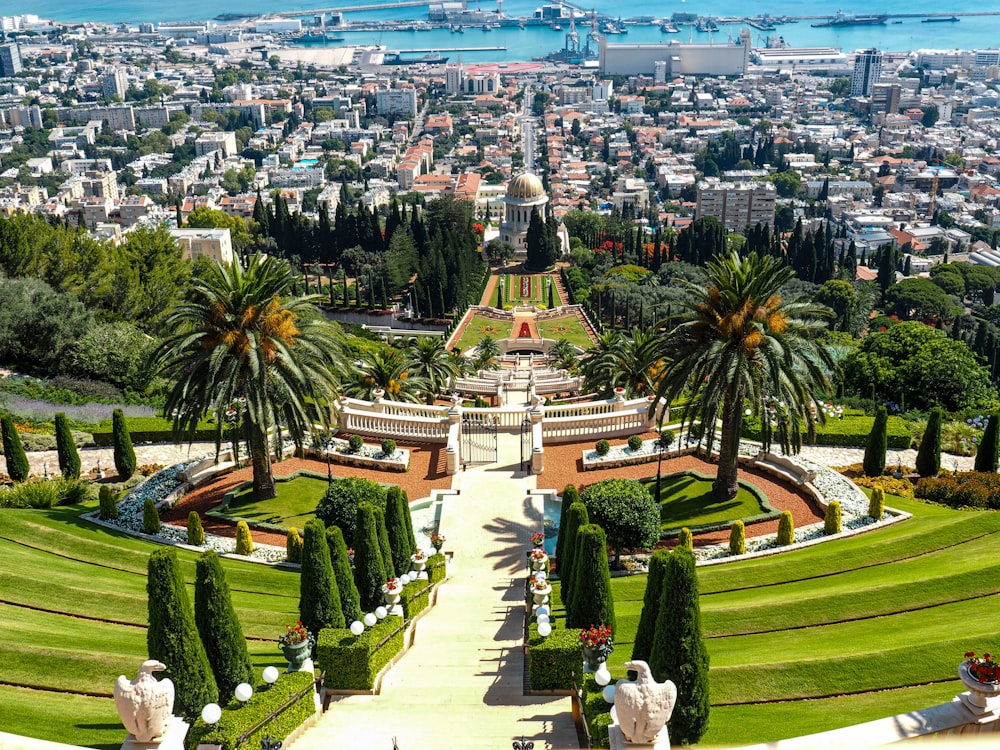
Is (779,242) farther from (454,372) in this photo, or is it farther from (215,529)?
(215,529)

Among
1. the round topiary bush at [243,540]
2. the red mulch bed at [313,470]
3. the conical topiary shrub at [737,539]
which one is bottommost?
the red mulch bed at [313,470]

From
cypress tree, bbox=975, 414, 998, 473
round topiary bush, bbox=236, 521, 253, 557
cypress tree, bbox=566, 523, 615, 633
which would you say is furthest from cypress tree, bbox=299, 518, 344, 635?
cypress tree, bbox=975, 414, 998, 473

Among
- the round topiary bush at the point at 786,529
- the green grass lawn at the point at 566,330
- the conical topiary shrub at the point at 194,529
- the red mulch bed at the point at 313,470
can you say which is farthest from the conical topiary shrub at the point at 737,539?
the green grass lawn at the point at 566,330

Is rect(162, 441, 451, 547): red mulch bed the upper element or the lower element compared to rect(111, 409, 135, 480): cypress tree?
lower

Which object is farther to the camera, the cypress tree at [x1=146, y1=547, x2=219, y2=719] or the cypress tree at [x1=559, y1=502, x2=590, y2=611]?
the cypress tree at [x1=559, y1=502, x2=590, y2=611]

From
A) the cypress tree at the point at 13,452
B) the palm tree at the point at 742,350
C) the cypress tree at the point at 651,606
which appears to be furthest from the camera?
the cypress tree at the point at 13,452

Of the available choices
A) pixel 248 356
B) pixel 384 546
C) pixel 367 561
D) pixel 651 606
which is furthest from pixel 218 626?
pixel 248 356

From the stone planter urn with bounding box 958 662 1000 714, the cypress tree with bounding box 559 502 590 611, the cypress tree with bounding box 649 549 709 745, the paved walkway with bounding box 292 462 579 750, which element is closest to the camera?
the stone planter urn with bounding box 958 662 1000 714

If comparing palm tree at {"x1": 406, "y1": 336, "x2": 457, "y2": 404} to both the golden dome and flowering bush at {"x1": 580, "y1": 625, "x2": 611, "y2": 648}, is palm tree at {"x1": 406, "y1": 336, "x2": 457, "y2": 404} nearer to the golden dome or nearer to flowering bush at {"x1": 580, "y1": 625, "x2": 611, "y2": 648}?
flowering bush at {"x1": 580, "y1": 625, "x2": 611, "y2": 648}

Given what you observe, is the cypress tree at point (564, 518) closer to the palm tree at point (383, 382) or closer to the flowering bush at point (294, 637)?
the flowering bush at point (294, 637)
